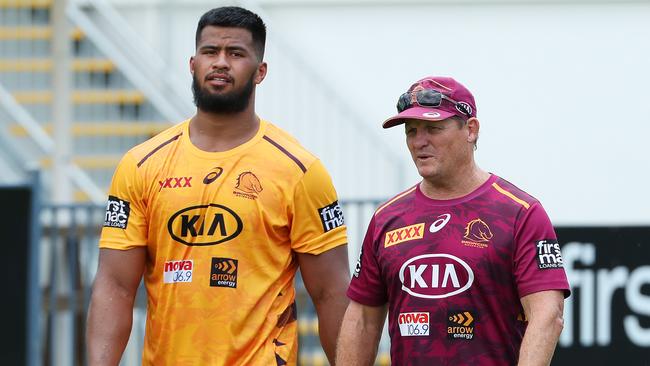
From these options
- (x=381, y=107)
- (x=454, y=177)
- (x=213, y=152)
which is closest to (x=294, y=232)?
(x=213, y=152)

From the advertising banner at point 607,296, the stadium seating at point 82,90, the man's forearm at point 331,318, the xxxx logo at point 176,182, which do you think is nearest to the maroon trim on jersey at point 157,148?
the xxxx logo at point 176,182

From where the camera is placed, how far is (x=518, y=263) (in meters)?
5.05

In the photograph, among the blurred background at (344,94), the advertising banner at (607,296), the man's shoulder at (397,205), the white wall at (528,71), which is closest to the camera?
the man's shoulder at (397,205)

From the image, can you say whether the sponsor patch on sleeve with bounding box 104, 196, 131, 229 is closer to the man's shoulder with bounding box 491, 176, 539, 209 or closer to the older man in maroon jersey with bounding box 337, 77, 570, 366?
the older man in maroon jersey with bounding box 337, 77, 570, 366

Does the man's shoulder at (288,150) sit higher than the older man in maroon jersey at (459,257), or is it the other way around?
the man's shoulder at (288,150)

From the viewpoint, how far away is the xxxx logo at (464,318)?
200 inches

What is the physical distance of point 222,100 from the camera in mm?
5750

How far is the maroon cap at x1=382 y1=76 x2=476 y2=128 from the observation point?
5211 mm

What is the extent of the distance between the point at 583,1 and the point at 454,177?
9965 mm

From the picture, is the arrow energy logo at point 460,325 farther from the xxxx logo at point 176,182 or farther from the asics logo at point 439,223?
the xxxx logo at point 176,182

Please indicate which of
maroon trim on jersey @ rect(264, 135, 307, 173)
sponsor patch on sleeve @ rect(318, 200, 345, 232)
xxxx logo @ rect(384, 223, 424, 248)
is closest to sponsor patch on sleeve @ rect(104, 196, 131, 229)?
maroon trim on jersey @ rect(264, 135, 307, 173)

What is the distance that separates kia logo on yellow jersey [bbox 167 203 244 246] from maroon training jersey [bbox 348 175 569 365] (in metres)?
0.74

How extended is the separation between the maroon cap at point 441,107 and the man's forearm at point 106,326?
4.46ft

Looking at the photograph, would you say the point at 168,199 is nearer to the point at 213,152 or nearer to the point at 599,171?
the point at 213,152
